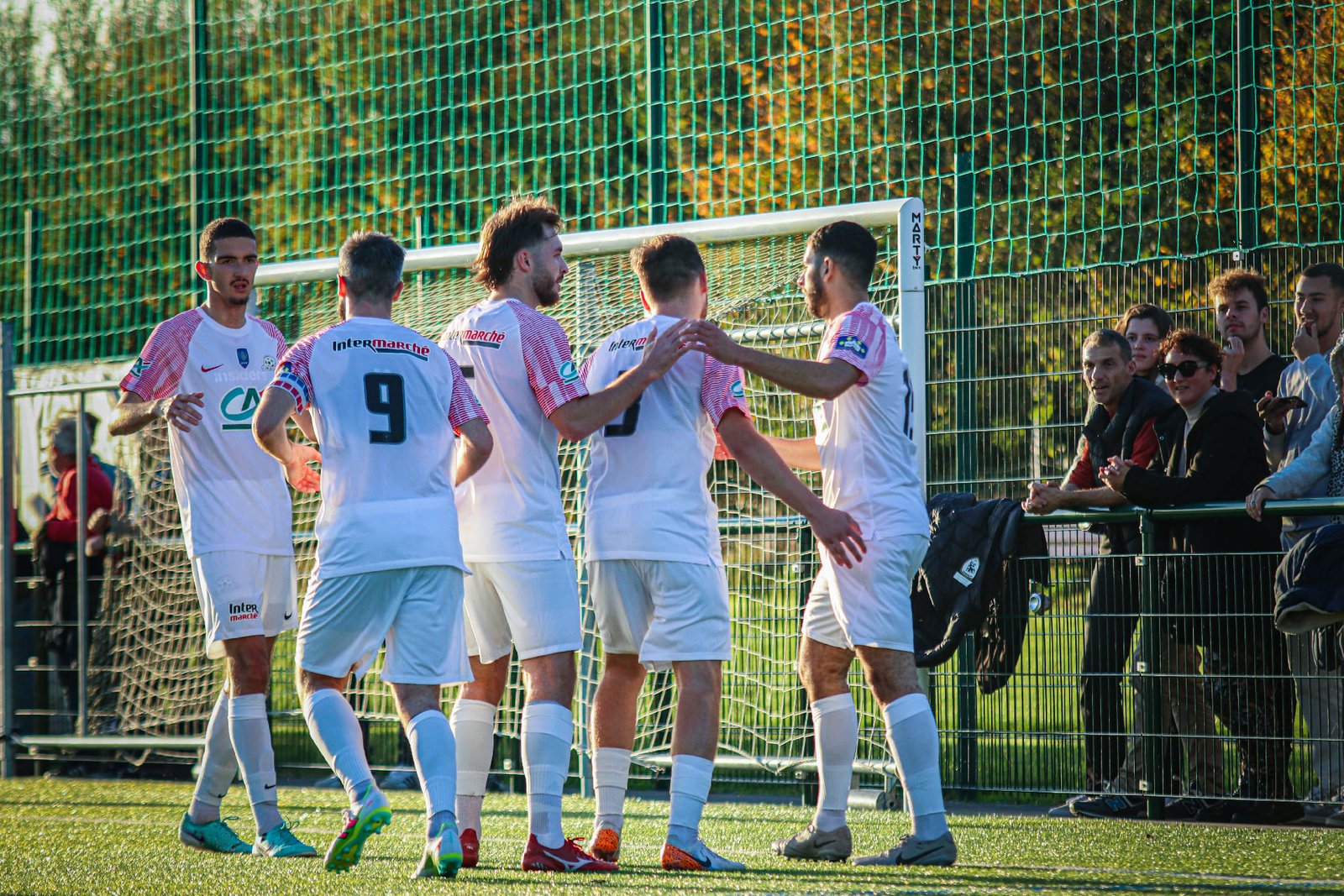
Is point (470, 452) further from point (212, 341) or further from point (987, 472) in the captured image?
point (987, 472)

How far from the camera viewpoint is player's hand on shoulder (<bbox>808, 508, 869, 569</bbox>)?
5051 millimetres

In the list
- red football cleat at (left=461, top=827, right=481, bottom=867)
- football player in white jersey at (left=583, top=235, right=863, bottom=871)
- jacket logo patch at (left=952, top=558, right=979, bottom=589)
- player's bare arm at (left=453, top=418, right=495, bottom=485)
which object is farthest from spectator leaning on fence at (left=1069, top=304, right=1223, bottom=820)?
player's bare arm at (left=453, top=418, right=495, bottom=485)

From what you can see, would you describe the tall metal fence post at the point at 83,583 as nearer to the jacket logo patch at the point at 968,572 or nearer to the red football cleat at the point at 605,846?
the red football cleat at the point at 605,846

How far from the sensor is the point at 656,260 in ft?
17.4

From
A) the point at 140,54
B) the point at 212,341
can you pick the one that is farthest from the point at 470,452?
the point at 140,54

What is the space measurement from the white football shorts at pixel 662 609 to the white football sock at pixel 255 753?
1435 millimetres

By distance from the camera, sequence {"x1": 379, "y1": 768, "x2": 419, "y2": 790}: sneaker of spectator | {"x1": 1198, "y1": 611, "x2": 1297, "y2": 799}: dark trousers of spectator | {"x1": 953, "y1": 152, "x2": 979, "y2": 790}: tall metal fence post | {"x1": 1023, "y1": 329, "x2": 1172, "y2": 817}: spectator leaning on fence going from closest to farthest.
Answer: {"x1": 1198, "y1": 611, "x2": 1297, "y2": 799}: dark trousers of spectator, {"x1": 1023, "y1": 329, "x2": 1172, "y2": 817}: spectator leaning on fence, {"x1": 953, "y1": 152, "x2": 979, "y2": 790}: tall metal fence post, {"x1": 379, "y1": 768, "x2": 419, "y2": 790}: sneaker of spectator

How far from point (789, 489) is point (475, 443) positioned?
103cm

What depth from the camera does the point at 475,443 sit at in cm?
489

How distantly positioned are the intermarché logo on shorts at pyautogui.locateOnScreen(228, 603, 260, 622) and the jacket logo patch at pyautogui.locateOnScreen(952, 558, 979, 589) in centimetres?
288

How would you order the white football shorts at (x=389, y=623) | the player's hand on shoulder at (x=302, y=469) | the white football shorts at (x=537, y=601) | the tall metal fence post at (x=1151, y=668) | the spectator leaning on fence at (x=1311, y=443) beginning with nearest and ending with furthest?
the white football shorts at (x=389, y=623)
the white football shorts at (x=537, y=601)
the player's hand on shoulder at (x=302, y=469)
the spectator leaning on fence at (x=1311, y=443)
the tall metal fence post at (x=1151, y=668)

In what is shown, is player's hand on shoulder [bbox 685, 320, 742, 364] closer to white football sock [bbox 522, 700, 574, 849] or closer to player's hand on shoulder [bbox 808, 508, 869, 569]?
player's hand on shoulder [bbox 808, 508, 869, 569]

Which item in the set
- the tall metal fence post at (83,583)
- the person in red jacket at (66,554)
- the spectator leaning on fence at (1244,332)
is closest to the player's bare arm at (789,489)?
the spectator leaning on fence at (1244,332)

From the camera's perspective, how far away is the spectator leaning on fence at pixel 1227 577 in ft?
20.7
